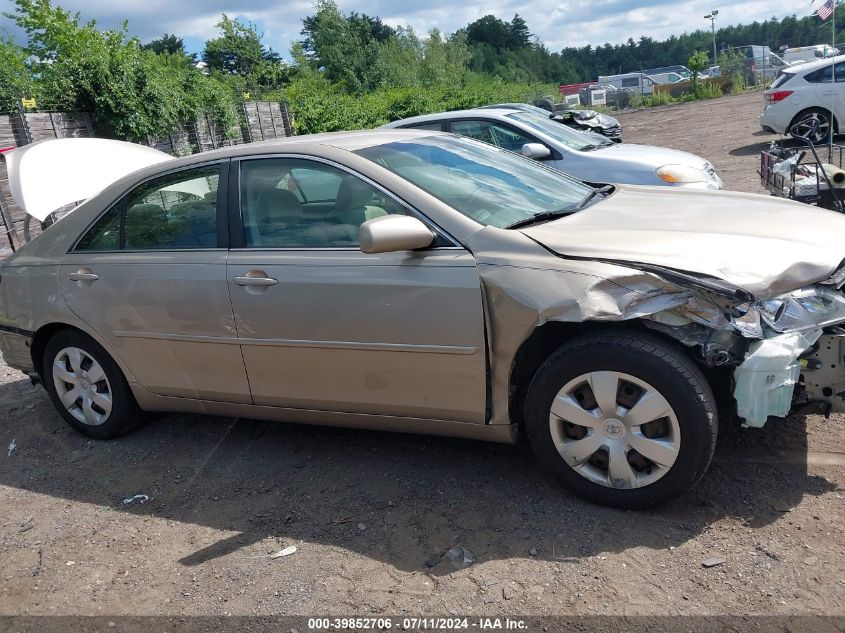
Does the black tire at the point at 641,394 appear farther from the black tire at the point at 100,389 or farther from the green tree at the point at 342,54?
the green tree at the point at 342,54

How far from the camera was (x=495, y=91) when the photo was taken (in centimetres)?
3256

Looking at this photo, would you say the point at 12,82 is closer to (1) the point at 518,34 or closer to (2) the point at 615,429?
(2) the point at 615,429

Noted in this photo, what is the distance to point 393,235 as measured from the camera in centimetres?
322

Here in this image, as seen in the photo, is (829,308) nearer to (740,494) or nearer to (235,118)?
(740,494)

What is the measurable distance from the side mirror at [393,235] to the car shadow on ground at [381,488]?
1237 mm

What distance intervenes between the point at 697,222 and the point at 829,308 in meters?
0.67

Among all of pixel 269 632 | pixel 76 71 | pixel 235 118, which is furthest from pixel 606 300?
pixel 235 118

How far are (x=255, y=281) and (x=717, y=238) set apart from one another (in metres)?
2.19

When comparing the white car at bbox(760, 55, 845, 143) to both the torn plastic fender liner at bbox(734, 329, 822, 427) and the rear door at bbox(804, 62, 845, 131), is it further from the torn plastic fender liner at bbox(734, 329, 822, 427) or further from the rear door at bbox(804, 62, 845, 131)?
the torn plastic fender liner at bbox(734, 329, 822, 427)

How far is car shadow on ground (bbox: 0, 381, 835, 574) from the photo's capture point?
3176mm

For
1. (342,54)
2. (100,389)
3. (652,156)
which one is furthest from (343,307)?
(342,54)

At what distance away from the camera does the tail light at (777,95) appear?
15359 millimetres

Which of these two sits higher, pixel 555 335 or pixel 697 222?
pixel 697 222

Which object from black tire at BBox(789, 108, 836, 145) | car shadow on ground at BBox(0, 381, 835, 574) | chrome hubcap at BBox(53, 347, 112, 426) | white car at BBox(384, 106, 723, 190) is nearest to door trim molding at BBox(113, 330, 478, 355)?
chrome hubcap at BBox(53, 347, 112, 426)
